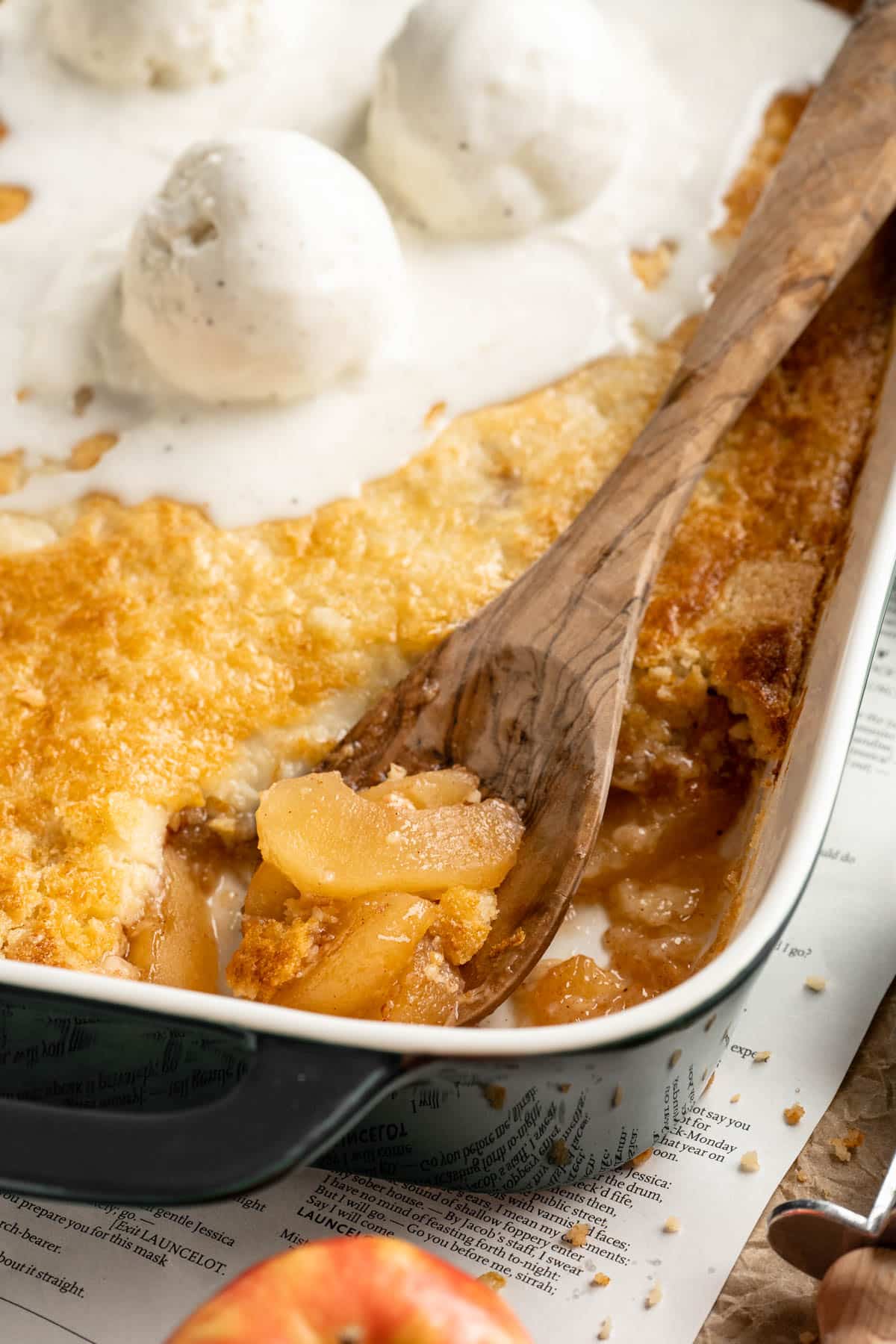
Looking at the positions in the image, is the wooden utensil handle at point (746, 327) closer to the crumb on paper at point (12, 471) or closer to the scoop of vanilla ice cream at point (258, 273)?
the scoop of vanilla ice cream at point (258, 273)

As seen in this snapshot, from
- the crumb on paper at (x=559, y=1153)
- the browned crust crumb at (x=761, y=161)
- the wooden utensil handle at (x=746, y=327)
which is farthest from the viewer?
the browned crust crumb at (x=761, y=161)

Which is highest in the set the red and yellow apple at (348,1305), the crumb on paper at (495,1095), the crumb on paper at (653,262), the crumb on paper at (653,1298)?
the crumb on paper at (653,262)

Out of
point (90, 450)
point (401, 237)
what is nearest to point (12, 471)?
point (90, 450)

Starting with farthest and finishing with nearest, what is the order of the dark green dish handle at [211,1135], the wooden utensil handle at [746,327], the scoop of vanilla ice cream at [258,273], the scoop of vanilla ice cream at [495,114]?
1. the scoop of vanilla ice cream at [495,114]
2. the scoop of vanilla ice cream at [258,273]
3. the wooden utensil handle at [746,327]
4. the dark green dish handle at [211,1135]

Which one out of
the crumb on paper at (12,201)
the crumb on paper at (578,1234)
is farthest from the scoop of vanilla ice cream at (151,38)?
the crumb on paper at (578,1234)

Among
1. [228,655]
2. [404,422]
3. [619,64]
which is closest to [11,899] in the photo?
[228,655]
